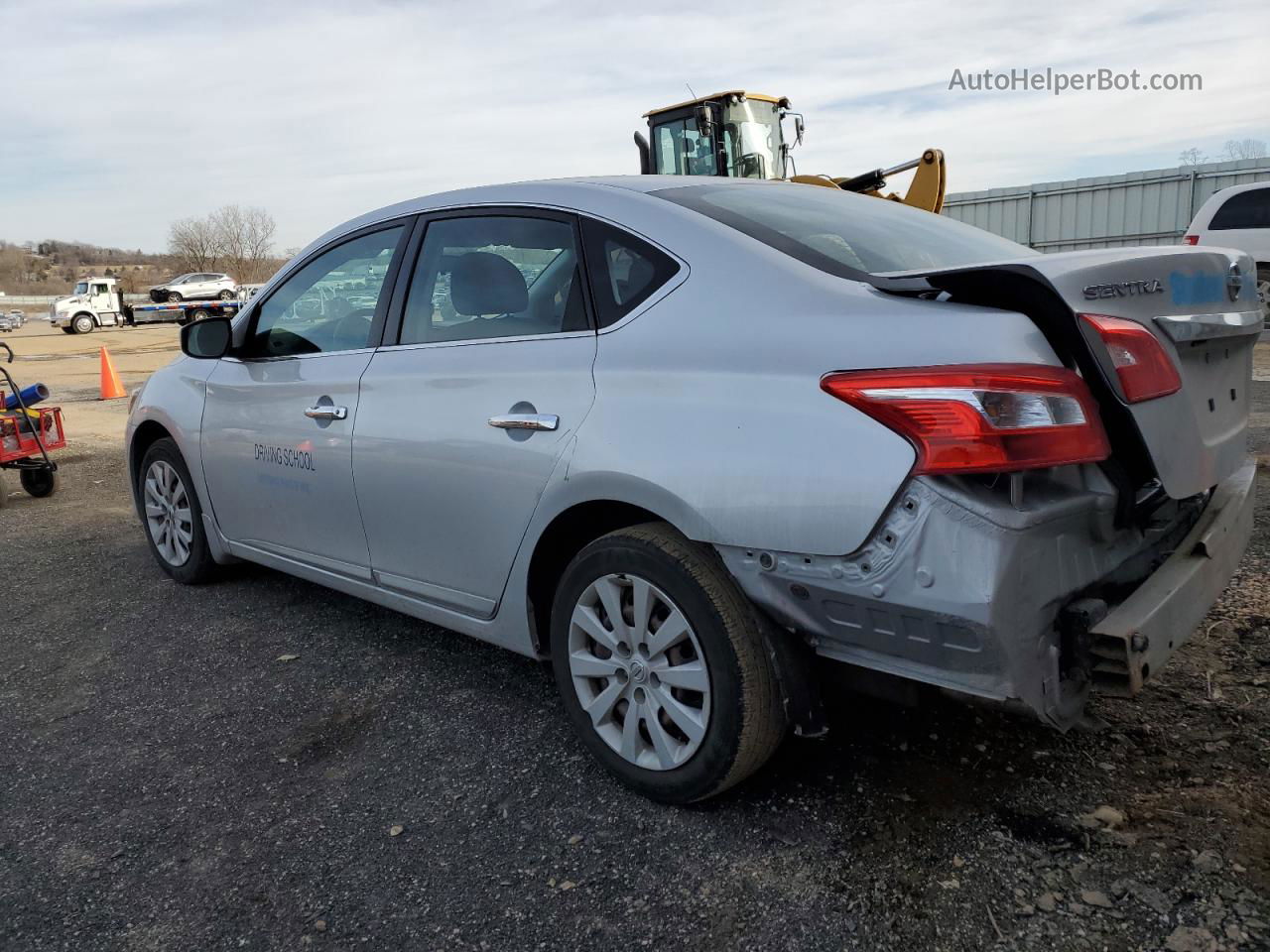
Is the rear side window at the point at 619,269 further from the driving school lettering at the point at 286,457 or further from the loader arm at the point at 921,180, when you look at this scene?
the loader arm at the point at 921,180

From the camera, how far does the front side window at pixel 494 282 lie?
2887 mm

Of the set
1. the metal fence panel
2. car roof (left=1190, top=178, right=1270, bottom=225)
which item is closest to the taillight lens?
car roof (left=1190, top=178, right=1270, bottom=225)

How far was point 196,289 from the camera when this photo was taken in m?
41.1

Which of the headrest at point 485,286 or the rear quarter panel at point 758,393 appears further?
the headrest at point 485,286

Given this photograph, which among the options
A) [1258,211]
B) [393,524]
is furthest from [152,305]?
[393,524]

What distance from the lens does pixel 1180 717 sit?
9.51ft

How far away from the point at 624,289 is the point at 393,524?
3.84ft

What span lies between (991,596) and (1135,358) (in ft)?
2.04

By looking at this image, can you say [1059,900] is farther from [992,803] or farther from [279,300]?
[279,300]

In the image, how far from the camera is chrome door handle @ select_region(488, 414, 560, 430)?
107 inches

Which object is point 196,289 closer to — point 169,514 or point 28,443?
point 28,443

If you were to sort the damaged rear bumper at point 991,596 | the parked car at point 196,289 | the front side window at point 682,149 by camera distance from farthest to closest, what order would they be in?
the parked car at point 196,289
the front side window at point 682,149
the damaged rear bumper at point 991,596

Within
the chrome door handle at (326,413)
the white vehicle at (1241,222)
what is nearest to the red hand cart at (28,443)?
the chrome door handle at (326,413)

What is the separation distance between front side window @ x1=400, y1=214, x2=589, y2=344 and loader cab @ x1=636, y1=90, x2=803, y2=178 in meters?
9.32
